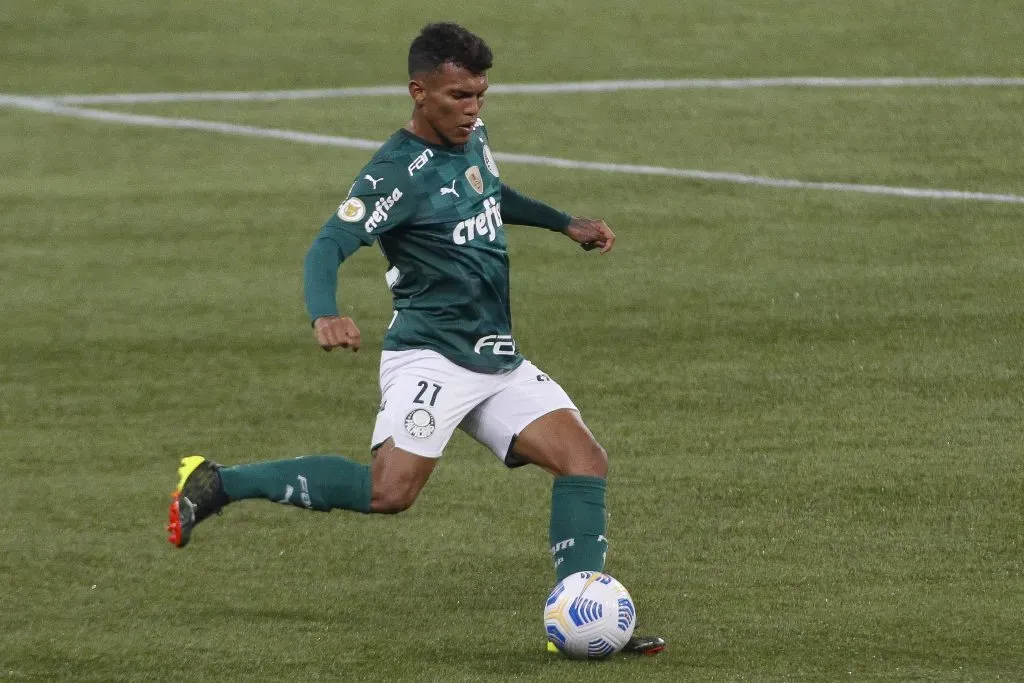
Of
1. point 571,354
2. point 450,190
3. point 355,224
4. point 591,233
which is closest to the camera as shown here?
point 355,224

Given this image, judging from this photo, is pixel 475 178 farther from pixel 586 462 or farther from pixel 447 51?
pixel 586 462

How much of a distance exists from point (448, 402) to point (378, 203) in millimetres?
775

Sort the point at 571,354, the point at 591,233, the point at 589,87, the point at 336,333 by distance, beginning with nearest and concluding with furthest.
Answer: the point at 336,333 < the point at 591,233 < the point at 571,354 < the point at 589,87

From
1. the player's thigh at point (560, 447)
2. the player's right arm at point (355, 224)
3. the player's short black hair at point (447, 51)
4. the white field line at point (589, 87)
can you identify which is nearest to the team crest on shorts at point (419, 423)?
the player's thigh at point (560, 447)

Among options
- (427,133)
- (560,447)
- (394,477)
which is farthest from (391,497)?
(427,133)

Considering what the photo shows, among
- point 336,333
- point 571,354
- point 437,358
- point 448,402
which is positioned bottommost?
point 571,354

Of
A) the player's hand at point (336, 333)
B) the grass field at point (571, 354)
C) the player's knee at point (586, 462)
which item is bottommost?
the grass field at point (571, 354)

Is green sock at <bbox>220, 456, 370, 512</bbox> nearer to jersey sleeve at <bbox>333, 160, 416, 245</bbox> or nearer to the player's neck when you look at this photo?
jersey sleeve at <bbox>333, 160, 416, 245</bbox>

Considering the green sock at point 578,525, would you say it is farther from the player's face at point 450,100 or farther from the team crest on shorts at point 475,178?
the player's face at point 450,100

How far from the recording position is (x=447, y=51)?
21.7ft

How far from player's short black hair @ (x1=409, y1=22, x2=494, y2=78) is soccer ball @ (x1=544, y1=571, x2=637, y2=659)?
75.7 inches

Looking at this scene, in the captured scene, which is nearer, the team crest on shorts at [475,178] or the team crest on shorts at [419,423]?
the team crest on shorts at [419,423]

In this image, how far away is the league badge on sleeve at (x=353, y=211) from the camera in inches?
256

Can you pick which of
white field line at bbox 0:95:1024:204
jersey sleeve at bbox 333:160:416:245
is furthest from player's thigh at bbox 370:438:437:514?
white field line at bbox 0:95:1024:204
